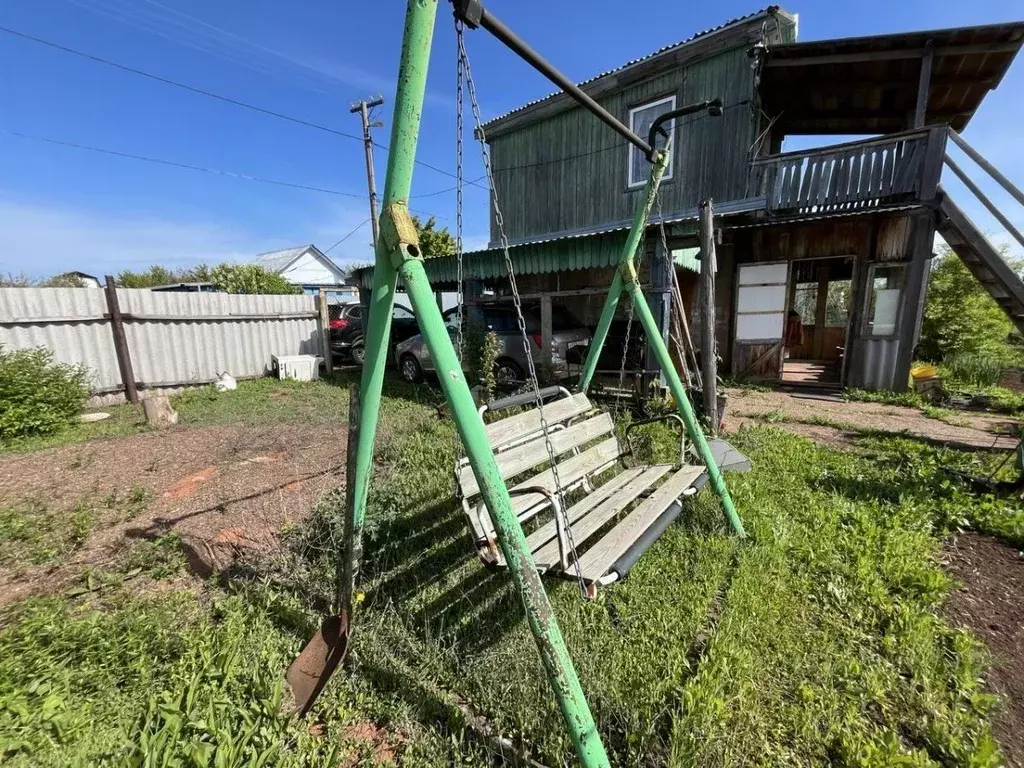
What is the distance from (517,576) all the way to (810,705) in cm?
145

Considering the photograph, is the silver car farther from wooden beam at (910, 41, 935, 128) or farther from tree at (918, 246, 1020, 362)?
tree at (918, 246, 1020, 362)

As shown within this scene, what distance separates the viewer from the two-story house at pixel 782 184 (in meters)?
6.73

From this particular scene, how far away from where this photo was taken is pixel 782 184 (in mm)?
7742

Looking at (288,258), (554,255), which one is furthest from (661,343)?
(288,258)

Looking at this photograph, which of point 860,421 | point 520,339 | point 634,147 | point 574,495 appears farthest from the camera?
point 634,147

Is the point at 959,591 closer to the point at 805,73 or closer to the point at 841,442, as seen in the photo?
the point at 841,442

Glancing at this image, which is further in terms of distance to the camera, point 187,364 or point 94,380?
point 187,364

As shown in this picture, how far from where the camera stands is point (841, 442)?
5.24 meters

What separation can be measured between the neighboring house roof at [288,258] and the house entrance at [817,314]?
32226 millimetres

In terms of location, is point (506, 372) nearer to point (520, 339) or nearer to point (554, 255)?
point (520, 339)

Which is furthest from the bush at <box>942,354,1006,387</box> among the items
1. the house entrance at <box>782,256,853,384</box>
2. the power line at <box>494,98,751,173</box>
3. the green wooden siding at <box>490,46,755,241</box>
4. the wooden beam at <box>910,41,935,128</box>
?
the power line at <box>494,98,751,173</box>

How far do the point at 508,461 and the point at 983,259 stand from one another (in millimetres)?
7879

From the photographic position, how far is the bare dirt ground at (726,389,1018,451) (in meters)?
5.35

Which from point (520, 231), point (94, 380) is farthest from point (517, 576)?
point (520, 231)
